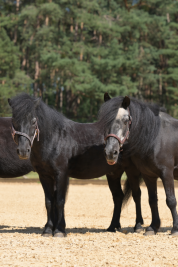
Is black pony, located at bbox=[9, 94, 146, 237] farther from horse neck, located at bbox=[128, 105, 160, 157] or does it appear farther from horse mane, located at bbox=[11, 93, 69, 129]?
horse neck, located at bbox=[128, 105, 160, 157]

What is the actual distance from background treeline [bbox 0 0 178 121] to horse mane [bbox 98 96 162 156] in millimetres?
19368

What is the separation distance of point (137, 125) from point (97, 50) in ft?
73.8

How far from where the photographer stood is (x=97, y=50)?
1073 inches

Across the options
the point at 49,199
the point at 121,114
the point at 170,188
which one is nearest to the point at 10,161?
the point at 49,199

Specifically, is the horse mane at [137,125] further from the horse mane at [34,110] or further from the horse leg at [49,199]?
the horse leg at [49,199]

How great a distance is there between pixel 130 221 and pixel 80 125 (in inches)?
130

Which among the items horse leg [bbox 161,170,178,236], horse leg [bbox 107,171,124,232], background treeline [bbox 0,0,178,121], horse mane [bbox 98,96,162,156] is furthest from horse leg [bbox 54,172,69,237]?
background treeline [bbox 0,0,178,121]

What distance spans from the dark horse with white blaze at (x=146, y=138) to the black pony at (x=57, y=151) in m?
0.28

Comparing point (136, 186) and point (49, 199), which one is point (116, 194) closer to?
point (136, 186)

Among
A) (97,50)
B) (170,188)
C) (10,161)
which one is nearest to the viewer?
(170,188)

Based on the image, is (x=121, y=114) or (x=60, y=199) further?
(x=60, y=199)

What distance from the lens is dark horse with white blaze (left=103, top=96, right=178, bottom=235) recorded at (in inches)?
211

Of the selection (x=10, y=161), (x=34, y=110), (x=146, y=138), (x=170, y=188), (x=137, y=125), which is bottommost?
(x=10, y=161)

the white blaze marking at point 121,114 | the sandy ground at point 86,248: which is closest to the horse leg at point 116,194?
the sandy ground at point 86,248
